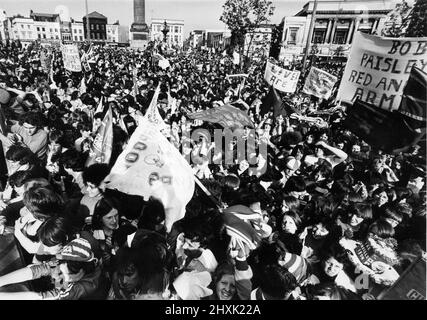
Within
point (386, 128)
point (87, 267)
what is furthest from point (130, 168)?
point (386, 128)

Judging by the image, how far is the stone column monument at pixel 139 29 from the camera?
164 feet

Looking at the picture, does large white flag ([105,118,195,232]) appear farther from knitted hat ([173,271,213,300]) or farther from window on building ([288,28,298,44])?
window on building ([288,28,298,44])

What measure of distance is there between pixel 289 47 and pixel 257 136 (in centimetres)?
4938

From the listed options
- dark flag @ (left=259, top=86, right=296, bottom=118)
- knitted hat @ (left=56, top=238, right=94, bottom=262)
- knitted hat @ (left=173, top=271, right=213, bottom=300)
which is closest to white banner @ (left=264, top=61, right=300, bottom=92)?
dark flag @ (left=259, top=86, right=296, bottom=118)

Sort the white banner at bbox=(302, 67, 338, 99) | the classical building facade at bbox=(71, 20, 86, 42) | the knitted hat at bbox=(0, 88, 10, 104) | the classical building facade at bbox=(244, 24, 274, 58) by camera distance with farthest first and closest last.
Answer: the classical building facade at bbox=(71, 20, 86, 42) → the classical building facade at bbox=(244, 24, 274, 58) → the white banner at bbox=(302, 67, 338, 99) → the knitted hat at bbox=(0, 88, 10, 104)

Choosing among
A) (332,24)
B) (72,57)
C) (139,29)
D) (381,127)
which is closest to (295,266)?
(381,127)

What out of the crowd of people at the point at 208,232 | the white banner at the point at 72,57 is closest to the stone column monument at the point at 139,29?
the white banner at the point at 72,57

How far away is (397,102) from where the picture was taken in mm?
3352

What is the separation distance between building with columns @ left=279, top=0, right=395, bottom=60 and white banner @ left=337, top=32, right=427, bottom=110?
159 feet

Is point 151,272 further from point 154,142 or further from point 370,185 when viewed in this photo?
point 370,185

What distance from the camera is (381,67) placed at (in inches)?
138

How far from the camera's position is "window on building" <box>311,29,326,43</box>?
50438mm

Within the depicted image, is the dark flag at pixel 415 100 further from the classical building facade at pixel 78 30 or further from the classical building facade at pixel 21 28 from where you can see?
the classical building facade at pixel 78 30

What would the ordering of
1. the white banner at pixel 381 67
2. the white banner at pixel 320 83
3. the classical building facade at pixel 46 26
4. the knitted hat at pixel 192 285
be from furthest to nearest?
1. the classical building facade at pixel 46 26
2. the white banner at pixel 320 83
3. the white banner at pixel 381 67
4. the knitted hat at pixel 192 285
